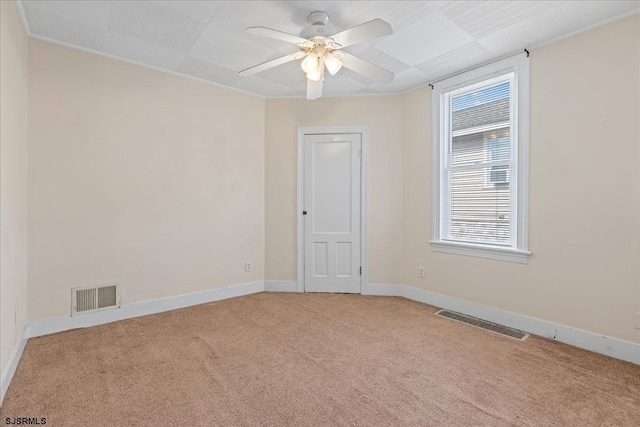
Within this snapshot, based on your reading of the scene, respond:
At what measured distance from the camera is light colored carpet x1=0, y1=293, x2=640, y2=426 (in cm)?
174

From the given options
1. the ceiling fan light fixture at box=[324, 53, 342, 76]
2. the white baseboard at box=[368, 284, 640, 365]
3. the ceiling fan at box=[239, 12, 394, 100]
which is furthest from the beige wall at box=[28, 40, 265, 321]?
the white baseboard at box=[368, 284, 640, 365]

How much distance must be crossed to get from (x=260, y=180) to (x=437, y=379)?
3101mm

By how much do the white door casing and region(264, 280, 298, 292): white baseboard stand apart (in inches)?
5.9

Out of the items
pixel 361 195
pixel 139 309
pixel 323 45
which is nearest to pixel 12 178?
pixel 139 309

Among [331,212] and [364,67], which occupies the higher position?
[364,67]

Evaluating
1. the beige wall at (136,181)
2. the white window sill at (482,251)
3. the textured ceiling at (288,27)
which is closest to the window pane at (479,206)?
the white window sill at (482,251)

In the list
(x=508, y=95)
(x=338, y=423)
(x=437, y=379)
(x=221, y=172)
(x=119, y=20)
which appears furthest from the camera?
(x=221, y=172)

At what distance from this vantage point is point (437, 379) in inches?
83.0

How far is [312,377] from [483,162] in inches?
105

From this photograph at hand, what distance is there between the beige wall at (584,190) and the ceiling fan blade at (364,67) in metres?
1.41

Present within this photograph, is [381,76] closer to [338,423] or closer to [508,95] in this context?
[508,95]

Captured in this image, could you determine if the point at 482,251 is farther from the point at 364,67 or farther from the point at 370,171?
the point at 364,67

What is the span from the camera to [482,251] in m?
3.26

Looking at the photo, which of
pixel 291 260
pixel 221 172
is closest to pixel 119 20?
pixel 221 172
